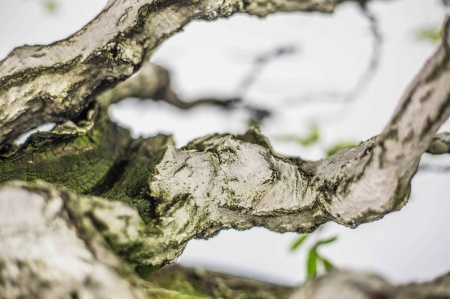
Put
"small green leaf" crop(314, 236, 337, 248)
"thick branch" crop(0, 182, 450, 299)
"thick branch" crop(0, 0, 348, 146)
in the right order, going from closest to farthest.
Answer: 1. "thick branch" crop(0, 182, 450, 299)
2. "thick branch" crop(0, 0, 348, 146)
3. "small green leaf" crop(314, 236, 337, 248)

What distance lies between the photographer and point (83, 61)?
0.53 m

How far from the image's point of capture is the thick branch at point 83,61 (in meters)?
0.52

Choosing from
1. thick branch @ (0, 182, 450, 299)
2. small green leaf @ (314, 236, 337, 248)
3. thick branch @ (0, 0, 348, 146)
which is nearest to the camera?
thick branch @ (0, 182, 450, 299)

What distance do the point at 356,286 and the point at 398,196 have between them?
0.13 m

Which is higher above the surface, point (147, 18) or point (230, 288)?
point (147, 18)

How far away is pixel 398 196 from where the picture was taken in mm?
432

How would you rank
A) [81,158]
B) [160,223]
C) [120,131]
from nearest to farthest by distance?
[160,223]
[81,158]
[120,131]

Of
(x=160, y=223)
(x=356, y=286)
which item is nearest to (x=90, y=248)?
(x=160, y=223)

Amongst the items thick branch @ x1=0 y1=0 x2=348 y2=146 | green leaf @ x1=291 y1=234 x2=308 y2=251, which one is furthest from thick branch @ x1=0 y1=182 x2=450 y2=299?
green leaf @ x1=291 y1=234 x2=308 y2=251

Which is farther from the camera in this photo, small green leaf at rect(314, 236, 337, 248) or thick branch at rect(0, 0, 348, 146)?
small green leaf at rect(314, 236, 337, 248)

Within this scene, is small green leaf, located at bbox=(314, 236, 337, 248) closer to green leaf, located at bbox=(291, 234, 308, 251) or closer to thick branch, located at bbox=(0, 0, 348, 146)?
green leaf, located at bbox=(291, 234, 308, 251)

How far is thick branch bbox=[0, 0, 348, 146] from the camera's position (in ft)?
1.71

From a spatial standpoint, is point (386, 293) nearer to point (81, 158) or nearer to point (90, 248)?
point (90, 248)

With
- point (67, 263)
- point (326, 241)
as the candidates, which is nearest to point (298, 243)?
point (326, 241)
